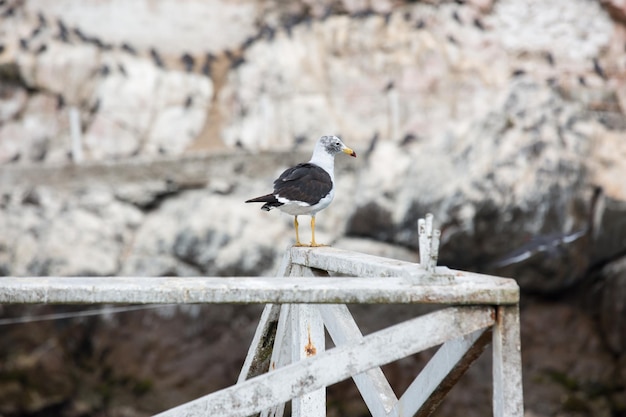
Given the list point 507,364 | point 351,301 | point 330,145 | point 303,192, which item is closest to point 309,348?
point 351,301

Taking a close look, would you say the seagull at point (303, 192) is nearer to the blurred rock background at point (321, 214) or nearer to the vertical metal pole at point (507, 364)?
the vertical metal pole at point (507, 364)

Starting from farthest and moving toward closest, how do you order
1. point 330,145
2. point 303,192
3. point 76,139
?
point 76,139 → point 330,145 → point 303,192

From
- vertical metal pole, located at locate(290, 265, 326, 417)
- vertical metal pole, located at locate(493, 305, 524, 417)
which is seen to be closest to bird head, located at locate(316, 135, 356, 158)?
vertical metal pole, located at locate(290, 265, 326, 417)

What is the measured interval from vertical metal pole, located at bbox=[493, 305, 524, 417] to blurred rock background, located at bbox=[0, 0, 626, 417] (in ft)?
28.0

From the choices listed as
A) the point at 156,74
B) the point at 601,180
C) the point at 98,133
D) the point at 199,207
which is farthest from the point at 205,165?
the point at 601,180

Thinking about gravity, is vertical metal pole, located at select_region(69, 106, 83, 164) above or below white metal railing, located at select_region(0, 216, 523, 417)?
above

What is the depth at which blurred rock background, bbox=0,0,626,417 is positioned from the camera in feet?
36.8

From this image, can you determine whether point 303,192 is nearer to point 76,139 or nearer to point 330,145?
point 330,145

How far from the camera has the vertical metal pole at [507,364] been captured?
2584 mm

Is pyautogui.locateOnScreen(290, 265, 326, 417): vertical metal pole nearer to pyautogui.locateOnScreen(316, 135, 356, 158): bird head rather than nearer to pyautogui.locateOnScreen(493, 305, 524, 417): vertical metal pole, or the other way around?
pyautogui.locateOnScreen(493, 305, 524, 417): vertical metal pole

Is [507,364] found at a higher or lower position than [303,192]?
lower

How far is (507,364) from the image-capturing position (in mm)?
2590

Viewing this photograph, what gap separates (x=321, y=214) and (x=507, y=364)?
32.6 feet

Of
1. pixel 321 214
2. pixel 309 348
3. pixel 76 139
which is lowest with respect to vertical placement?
pixel 309 348
